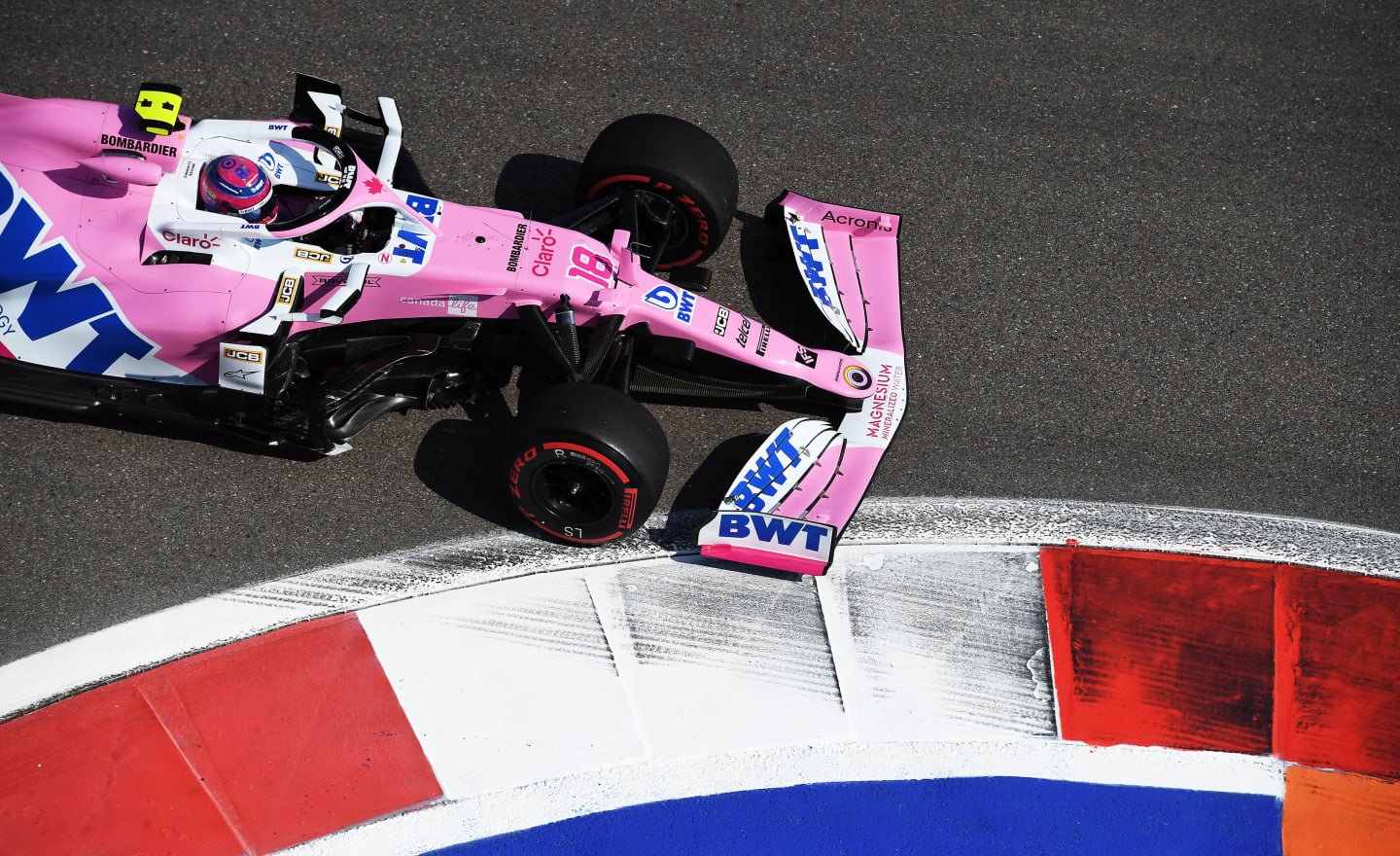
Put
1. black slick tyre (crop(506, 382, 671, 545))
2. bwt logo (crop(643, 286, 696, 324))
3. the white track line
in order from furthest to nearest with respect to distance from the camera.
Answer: bwt logo (crop(643, 286, 696, 324)) → the white track line → black slick tyre (crop(506, 382, 671, 545))

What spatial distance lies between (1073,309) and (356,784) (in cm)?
459

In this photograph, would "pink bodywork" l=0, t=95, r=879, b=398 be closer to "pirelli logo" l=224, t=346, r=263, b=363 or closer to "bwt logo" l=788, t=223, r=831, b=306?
"pirelli logo" l=224, t=346, r=263, b=363

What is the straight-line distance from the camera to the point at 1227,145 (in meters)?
6.66

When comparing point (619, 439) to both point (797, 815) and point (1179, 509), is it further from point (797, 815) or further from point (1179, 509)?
point (1179, 509)

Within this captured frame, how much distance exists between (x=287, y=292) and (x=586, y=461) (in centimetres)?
152

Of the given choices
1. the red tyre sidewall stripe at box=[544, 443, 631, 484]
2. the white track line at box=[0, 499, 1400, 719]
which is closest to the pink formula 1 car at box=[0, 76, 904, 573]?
the red tyre sidewall stripe at box=[544, 443, 631, 484]

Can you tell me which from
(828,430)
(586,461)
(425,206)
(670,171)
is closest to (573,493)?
(586,461)

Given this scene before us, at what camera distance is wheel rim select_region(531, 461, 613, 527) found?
4.53 m

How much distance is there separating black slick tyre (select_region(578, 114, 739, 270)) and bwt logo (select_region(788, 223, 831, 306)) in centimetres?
38

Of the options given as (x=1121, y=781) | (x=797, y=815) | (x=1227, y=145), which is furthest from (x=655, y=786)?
(x=1227, y=145)

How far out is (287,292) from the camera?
14.5 ft

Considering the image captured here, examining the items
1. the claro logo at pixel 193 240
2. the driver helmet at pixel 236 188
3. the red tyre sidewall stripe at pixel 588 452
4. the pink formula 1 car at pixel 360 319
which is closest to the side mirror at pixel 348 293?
the pink formula 1 car at pixel 360 319

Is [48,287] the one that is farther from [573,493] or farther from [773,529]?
[773,529]

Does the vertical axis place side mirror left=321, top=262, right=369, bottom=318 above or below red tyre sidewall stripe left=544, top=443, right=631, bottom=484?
below
